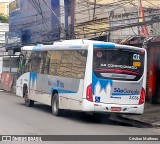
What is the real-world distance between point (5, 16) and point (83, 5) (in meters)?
53.3

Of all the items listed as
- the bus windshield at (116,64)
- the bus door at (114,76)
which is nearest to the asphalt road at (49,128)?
the bus door at (114,76)

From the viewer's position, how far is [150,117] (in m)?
17.6

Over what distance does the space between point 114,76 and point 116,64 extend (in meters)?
0.42

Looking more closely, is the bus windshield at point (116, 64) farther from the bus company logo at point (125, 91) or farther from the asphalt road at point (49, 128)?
the asphalt road at point (49, 128)

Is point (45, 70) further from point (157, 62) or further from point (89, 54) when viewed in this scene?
point (157, 62)

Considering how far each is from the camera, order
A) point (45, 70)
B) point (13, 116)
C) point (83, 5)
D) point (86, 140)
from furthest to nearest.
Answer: point (83, 5) → point (45, 70) → point (13, 116) → point (86, 140)

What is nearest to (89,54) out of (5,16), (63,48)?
(63,48)

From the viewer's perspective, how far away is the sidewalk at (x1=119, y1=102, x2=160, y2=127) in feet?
53.4

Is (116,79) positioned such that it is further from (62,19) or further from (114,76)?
(62,19)

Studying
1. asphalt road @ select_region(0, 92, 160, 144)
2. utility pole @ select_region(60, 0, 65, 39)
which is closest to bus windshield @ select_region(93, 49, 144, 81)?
asphalt road @ select_region(0, 92, 160, 144)

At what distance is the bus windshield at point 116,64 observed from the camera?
615 inches

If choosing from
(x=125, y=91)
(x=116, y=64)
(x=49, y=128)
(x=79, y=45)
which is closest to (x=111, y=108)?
(x=125, y=91)

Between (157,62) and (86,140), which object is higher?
(157,62)

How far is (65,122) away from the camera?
15.6 meters
